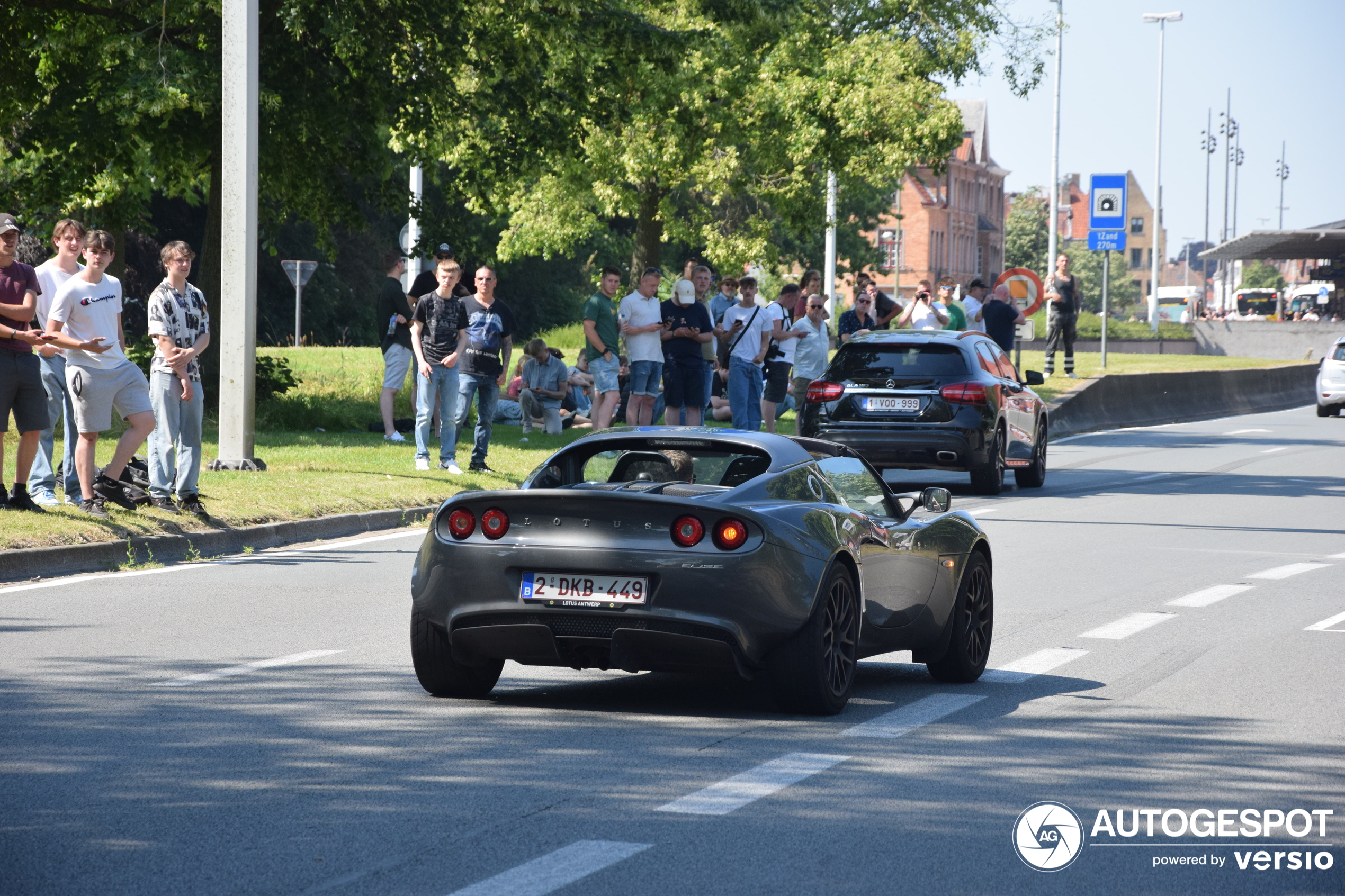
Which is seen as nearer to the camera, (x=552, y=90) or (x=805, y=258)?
(x=552, y=90)

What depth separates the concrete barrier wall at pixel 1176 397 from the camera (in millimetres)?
31547

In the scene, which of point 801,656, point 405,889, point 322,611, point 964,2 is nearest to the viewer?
point 405,889

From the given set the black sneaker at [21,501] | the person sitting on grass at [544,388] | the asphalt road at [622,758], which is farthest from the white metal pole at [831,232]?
the asphalt road at [622,758]

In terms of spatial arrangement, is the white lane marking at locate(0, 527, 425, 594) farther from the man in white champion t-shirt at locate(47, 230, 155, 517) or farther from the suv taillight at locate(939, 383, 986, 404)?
the suv taillight at locate(939, 383, 986, 404)

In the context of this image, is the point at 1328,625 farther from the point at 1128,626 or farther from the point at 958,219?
the point at 958,219

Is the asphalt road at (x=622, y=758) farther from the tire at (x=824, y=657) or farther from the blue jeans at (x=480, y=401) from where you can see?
the blue jeans at (x=480, y=401)

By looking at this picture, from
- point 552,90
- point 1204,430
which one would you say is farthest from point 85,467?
point 1204,430

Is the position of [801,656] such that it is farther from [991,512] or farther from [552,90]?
[552,90]

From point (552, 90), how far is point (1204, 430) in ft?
48.3

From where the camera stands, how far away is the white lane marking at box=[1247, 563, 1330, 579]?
41.1ft

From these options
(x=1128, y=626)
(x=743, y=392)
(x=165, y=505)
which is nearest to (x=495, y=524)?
(x=1128, y=626)

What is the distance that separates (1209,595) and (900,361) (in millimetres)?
7119

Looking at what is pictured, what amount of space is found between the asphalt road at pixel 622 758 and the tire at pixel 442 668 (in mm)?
83

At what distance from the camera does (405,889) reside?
4531 mm
